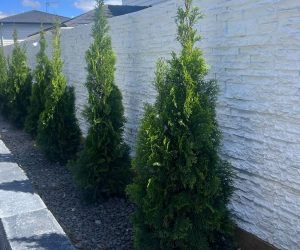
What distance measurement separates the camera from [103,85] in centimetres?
523

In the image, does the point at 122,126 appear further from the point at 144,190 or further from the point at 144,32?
the point at 144,190

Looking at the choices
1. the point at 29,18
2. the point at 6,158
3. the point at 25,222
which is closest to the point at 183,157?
the point at 25,222

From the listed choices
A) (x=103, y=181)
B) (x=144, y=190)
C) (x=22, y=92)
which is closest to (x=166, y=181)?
(x=144, y=190)

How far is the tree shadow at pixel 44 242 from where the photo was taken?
3.30 metres

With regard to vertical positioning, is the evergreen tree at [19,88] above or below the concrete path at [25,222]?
above

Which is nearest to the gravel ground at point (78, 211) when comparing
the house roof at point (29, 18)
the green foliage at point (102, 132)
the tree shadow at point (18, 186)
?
the green foliage at point (102, 132)

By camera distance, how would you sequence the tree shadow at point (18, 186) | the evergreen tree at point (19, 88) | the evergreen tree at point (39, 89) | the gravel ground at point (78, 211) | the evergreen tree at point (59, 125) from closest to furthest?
1. the gravel ground at point (78, 211)
2. the tree shadow at point (18, 186)
3. the evergreen tree at point (59, 125)
4. the evergreen tree at point (39, 89)
5. the evergreen tree at point (19, 88)

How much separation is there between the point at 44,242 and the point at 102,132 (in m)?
2.01

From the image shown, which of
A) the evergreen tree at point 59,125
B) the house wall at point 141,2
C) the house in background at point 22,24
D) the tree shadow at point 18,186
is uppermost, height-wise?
the house in background at point 22,24

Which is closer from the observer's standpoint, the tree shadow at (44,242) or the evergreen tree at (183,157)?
the evergreen tree at (183,157)

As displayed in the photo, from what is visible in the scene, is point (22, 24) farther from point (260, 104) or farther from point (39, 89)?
point (260, 104)

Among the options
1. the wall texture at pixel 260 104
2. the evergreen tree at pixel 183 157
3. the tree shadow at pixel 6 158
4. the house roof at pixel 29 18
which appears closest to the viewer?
the wall texture at pixel 260 104

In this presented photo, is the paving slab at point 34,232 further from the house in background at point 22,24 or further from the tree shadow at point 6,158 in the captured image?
the house in background at point 22,24

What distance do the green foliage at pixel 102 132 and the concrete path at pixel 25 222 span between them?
2.63ft
